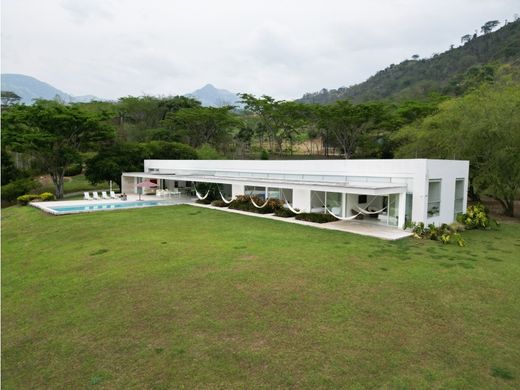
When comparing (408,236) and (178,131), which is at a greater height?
(178,131)

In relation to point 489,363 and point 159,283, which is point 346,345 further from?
point 159,283

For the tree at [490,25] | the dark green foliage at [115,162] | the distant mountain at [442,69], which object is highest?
the tree at [490,25]

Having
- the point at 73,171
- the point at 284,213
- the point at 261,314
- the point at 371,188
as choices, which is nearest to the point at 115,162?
the point at 73,171

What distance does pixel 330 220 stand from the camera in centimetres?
1523

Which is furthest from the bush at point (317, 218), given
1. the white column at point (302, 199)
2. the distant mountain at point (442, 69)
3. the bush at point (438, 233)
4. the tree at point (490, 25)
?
the tree at point (490, 25)

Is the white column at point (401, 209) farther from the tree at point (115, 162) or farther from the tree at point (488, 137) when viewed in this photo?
the tree at point (115, 162)

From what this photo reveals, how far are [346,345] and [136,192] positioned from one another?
25.1 metres

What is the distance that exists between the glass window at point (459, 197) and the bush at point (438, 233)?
2673 mm

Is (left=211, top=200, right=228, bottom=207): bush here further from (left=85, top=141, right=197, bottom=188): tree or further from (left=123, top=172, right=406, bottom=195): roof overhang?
(left=85, top=141, right=197, bottom=188): tree

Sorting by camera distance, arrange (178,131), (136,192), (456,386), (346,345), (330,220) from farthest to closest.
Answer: (178,131) → (136,192) → (330,220) → (346,345) → (456,386)

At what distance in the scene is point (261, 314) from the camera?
6254 mm

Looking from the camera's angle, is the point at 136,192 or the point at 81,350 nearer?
the point at 81,350

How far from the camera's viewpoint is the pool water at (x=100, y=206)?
18797 mm

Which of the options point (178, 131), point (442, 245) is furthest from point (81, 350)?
point (178, 131)
